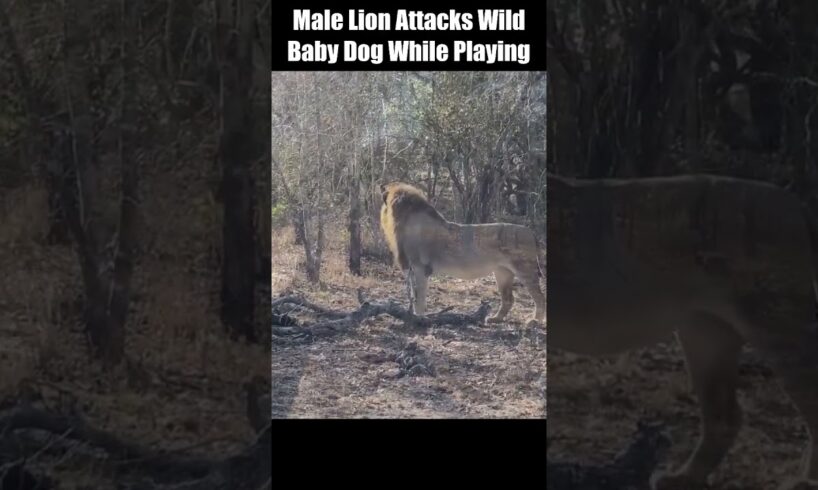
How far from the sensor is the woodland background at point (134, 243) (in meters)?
2.73

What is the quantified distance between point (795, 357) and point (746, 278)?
34 centimetres

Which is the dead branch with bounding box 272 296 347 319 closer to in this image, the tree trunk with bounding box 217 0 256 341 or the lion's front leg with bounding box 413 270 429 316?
the lion's front leg with bounding box 413 270 429 316

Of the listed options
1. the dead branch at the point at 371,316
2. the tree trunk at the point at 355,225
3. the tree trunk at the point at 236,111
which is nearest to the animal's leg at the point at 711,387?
the dead branch at the point at 371,316

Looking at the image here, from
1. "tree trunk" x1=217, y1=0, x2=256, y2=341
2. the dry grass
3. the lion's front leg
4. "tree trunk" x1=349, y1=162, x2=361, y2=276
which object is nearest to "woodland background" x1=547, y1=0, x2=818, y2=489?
the lion's front leg

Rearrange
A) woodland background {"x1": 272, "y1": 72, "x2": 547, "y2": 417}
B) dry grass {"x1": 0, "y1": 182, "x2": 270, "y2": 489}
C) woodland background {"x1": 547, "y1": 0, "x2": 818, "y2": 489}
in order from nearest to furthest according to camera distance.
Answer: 1. woodland background {"x1": 547, "y1": 0, "x2": 818, "y2": 489}
2. dry grass {"x1": 0, "y1": 182, "x2": 270, "y2": 489}
3. woodland background {"x1": 272, "y1": 72, "x2": 547, "y2": 417}

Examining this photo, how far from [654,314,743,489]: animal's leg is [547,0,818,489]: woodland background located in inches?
1.7

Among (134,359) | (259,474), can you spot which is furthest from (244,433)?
(134,359)

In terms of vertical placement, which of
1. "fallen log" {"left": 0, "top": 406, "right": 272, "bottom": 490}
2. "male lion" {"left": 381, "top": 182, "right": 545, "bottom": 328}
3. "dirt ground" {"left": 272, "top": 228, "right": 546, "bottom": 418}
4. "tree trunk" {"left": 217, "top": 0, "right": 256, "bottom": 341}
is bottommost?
"fallen log" {"left": 0, "top": 406, "right": 272, "bottom": 490}

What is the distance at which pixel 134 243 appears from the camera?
2779 mm

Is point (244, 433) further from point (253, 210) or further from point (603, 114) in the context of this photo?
point (603, 114)

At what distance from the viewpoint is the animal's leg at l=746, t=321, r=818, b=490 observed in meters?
2.65

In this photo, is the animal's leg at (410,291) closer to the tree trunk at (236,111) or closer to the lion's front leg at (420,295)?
the lion's front leg at (420,295)

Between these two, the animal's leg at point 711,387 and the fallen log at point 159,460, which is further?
the fallen log at point 159,460

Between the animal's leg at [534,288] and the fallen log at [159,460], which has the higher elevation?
the animal's leg at [534,288]
